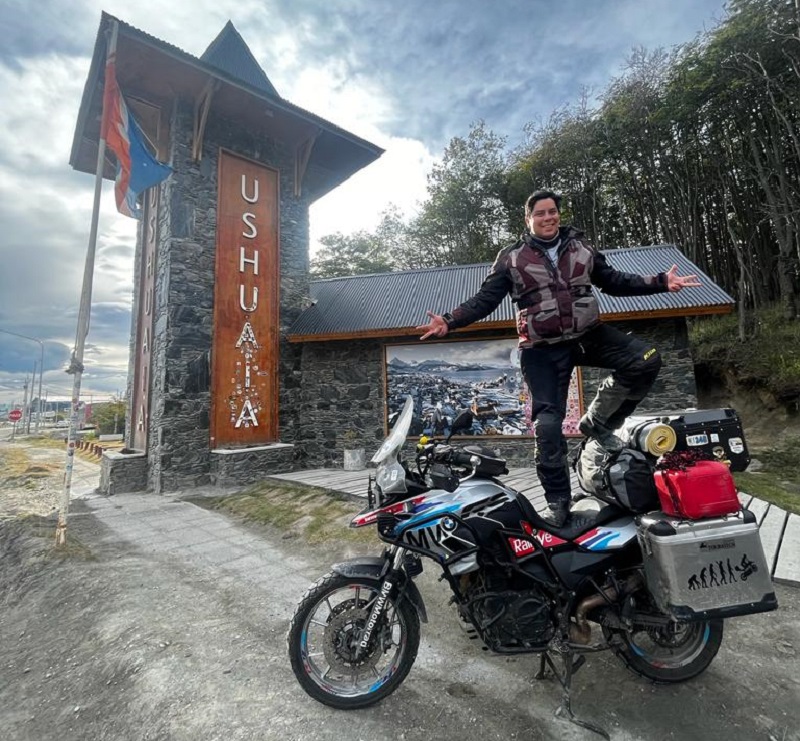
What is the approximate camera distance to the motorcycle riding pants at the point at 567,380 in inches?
91.0

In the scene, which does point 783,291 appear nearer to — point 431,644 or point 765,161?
point 765,161

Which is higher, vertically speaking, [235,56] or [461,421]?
[235,56]

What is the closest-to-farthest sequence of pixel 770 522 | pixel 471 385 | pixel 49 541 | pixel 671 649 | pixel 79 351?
pixel 671 649 < pixel 770 522 < pixel 49 541 < pixel 79 351 < pixel 471 385

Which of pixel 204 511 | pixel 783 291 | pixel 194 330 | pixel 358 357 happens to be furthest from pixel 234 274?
pixel 783 291

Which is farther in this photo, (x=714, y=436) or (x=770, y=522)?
(x=770, y=522)

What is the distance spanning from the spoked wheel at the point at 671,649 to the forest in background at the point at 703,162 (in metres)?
12.2

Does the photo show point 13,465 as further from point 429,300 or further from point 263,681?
point 263,681

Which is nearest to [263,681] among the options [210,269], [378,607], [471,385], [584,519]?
[378,607]

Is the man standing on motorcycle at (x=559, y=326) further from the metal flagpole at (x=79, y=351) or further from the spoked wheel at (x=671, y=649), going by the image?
the metal flagpole at (x=79, y=351)

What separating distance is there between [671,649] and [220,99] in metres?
10.6

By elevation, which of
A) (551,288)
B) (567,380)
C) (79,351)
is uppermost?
(79,351)

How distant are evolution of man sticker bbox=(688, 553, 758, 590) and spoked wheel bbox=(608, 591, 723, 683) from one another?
1.11ft

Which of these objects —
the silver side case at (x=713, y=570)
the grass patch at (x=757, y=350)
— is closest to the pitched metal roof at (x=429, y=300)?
the grass patch at (x=757, y=350)

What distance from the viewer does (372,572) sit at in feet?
6.46
